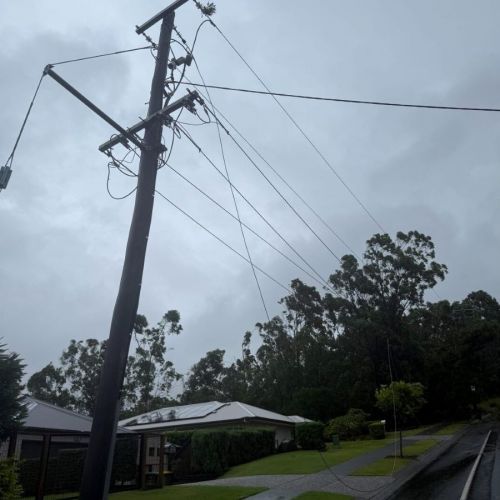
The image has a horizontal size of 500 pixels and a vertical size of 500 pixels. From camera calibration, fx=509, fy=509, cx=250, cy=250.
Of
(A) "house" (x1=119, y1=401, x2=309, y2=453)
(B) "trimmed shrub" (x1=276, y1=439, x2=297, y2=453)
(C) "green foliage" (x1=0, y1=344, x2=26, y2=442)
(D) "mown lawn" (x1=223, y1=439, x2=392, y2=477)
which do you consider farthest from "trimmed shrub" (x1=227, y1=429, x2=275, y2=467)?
(C) "green foliage" (x1=0, y1=344, x2=26, y2=442)

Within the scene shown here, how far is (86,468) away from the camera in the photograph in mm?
6703

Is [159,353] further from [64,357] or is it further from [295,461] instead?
[295,461]

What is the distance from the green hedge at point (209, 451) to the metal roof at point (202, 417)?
11.0 feet

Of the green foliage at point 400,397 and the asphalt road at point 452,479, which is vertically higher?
the green foliage at point 400,397

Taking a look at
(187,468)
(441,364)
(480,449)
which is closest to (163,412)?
(187,468)

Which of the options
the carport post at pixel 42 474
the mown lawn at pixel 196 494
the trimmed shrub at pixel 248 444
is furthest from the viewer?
the trimmed shrub at pixel 248 444

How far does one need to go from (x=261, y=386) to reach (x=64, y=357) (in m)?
28.6

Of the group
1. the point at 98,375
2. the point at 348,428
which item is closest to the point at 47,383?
the point at 98,375

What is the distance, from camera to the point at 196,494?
51.4 feet

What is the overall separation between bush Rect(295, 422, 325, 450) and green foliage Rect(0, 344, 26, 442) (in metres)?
24.8

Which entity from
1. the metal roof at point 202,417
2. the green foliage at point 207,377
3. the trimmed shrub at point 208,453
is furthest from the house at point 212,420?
the green foliage at point 207,377

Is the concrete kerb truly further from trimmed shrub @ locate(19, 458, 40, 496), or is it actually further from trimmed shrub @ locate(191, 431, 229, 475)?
trimmed shrub @ locate(19, 458, 40, 496)

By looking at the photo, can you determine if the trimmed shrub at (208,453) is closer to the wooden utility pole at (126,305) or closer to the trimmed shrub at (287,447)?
the trimmed shrub at (287,447)

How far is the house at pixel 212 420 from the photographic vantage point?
30703 mm
